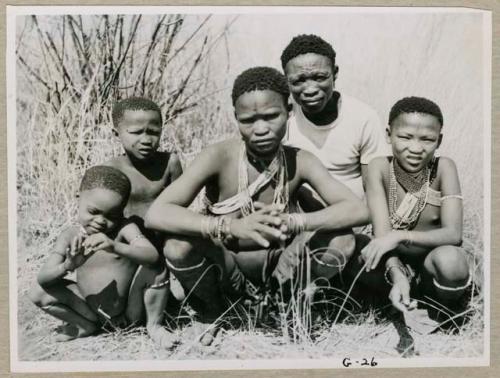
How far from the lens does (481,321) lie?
4.37 metres

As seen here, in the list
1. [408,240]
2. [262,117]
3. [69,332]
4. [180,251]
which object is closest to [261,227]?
[180,251]

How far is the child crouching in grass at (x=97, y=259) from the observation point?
13.5 feet

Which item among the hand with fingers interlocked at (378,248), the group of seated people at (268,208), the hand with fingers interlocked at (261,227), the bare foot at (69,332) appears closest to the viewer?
the hand with fingers interlocked at (261,227)

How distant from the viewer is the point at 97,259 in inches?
163

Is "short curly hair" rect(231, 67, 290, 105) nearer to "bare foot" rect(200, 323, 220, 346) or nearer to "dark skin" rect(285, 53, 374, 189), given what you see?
"dark skin" rect(285, 53, 374, 189)

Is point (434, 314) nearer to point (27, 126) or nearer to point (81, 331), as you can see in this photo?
point (81, 331)

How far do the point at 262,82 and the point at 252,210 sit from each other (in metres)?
0.67

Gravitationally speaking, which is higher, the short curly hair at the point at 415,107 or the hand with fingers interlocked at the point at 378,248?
the short curly hair at the point at 415,107

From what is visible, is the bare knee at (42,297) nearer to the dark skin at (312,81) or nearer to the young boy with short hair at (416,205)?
the dark skin at (312,81)

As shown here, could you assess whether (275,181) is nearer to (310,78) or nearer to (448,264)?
(310,78)

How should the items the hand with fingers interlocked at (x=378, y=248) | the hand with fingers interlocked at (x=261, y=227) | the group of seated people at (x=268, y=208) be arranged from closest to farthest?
1. the hand with fingers interlocked at (x=261, y=227)
2. the group of seated people at (x=268, y=208)
3. the hand with fingers interlocked at (x=378, y=248)

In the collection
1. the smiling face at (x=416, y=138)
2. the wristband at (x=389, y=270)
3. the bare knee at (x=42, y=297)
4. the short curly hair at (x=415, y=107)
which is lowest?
the bare knee at (x=42, y=297)

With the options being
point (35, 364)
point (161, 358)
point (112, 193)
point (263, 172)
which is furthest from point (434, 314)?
point (35, 364)

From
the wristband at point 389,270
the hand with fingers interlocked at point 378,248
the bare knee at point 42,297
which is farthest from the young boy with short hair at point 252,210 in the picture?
the bare knee at point 42,297
